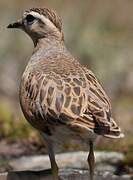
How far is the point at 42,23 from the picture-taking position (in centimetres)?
1005

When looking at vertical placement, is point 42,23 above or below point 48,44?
above

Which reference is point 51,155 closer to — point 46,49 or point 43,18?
point 46,49

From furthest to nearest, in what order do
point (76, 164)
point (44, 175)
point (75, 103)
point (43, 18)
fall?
point (76, 164) → point (43, 18) → point (44, 175) → point (75, 103)

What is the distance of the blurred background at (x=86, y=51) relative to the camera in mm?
13289

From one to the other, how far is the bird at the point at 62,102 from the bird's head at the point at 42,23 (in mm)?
23

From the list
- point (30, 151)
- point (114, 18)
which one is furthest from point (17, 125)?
point (114, 18)

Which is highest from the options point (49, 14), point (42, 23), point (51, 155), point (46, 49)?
point (49, 14)

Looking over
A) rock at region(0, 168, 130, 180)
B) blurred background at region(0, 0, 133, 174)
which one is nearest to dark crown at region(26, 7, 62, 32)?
rock at region(0, 168, 130, 180)

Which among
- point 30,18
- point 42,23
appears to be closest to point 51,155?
point 42,23

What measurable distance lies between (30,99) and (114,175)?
220 cm

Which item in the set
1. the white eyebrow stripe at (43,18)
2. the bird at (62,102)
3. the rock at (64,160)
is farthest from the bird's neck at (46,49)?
the rock at (64,160)

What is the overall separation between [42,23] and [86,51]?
29.0 ft

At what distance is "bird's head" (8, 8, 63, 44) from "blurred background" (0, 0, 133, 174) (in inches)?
107

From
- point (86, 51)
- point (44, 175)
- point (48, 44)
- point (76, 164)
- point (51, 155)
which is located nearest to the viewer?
point (51, 155)
